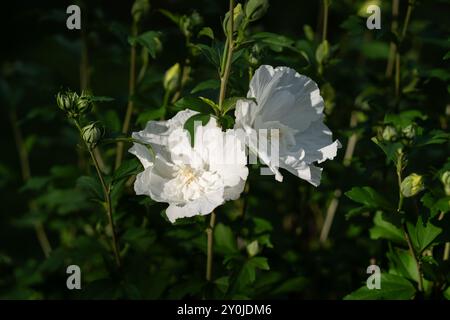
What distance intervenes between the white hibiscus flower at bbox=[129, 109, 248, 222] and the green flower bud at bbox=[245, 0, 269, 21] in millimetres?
290

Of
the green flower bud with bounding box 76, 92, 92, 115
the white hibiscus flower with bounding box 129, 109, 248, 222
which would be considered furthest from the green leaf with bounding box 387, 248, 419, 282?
the green flower bud with bounding box 76, 92, 92, 115

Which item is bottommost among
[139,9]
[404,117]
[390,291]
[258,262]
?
[390,291]

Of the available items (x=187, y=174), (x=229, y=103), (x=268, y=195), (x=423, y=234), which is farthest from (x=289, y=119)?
(x=268, y=195)

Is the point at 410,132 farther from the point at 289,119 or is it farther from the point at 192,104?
the point at 192,104

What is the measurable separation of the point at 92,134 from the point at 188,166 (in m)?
0.27

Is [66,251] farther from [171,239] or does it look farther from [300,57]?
[300,57]

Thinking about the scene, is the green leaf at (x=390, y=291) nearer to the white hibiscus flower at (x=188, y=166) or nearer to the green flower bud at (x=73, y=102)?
the white hibiscus flower at (x=188, y=166)

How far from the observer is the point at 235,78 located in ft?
6.05

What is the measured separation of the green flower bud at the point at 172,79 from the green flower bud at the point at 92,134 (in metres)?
0.50

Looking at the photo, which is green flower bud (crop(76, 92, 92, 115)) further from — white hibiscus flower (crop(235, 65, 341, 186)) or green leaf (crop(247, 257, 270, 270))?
green leaf (crop(247, 257, 270, 270))

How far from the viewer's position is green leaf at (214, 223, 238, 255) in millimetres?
2166

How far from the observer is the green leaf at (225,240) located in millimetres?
2166

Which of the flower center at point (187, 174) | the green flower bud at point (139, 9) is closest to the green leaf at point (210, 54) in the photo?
the flower center at point (187, 174)

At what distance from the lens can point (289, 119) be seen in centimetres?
174
